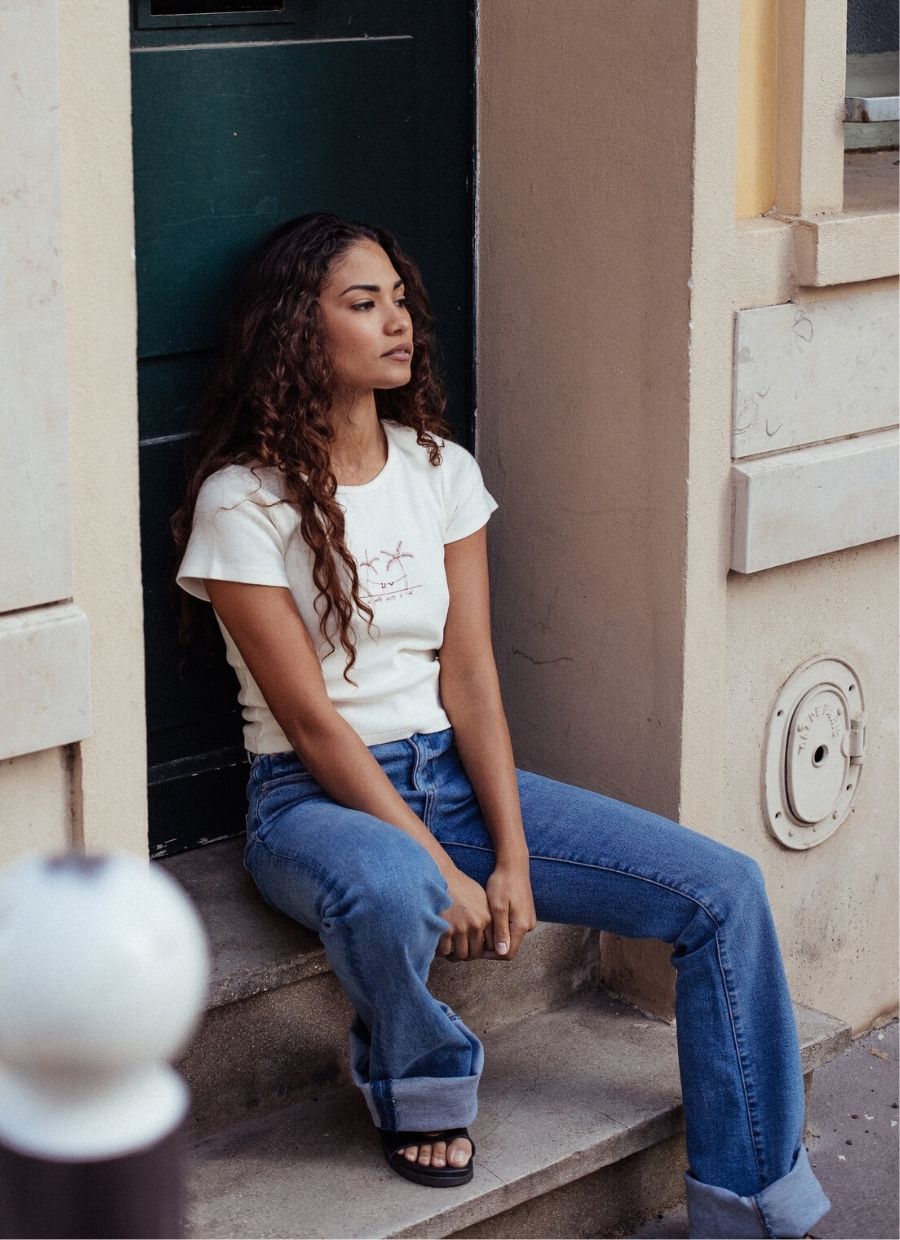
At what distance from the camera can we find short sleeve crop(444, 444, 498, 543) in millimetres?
2881

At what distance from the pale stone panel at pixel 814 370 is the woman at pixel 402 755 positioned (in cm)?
59

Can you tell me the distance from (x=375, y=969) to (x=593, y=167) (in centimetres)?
151

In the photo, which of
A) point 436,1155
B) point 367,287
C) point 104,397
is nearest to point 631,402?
point 367,287

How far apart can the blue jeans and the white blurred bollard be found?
5.42 feet

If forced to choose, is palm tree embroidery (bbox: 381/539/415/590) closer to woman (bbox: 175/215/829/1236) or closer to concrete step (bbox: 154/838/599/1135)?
woman (bbox: 175/215/829/1236)

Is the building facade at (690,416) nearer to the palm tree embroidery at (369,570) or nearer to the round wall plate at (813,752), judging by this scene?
the round wall plate at (813,752)

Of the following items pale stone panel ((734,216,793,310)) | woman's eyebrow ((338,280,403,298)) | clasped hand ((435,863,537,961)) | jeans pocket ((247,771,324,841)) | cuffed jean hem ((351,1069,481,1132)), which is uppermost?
pale stone panel ((734,216,793,310))

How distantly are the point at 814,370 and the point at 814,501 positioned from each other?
0.25 metres

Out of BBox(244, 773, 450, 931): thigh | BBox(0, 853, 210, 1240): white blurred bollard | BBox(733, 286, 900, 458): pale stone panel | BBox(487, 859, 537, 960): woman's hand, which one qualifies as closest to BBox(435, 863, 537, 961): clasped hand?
BBox(487, 859, 537, 960): woman's hand

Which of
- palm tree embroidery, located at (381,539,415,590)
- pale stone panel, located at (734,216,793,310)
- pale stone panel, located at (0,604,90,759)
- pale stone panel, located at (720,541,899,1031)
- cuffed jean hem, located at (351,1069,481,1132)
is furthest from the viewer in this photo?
pale stone panel, located at (720,541,899,1031)

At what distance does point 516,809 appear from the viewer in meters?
2.77

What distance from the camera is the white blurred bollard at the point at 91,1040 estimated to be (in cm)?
78

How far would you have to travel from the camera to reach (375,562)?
2744mm

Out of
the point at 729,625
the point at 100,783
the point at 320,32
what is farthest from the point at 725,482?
the point at 100,783
